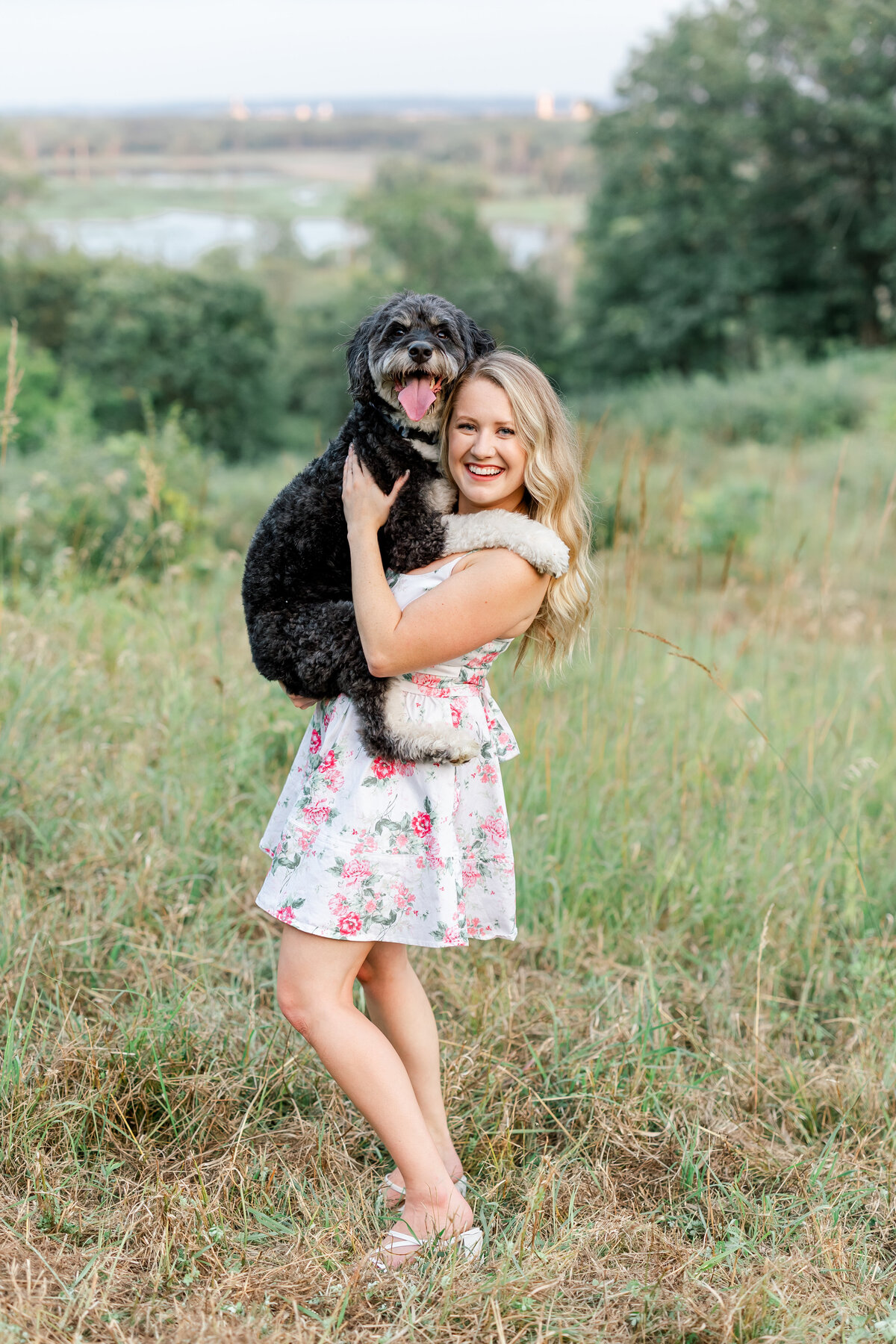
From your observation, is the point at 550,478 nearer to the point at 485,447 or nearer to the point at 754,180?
the point at 485,447

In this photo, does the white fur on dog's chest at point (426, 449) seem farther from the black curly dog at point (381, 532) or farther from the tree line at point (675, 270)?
the tree line at point (675, 270)

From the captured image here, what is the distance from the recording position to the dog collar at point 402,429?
90.7 inches

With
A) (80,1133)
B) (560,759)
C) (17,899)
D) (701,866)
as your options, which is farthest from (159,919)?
(701,866)

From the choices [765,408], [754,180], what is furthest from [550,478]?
[754,180]

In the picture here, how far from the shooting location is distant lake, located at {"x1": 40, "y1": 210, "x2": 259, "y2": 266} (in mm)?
37094

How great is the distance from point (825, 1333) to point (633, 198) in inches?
1287

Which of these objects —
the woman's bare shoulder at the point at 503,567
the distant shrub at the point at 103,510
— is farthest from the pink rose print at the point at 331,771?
the distant shrub at the point at 103,510

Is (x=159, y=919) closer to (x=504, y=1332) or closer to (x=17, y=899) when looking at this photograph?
(x=17, y=899)

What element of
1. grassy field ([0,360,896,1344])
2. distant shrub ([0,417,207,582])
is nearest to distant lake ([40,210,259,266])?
distant shrub ([0,417,207,582])

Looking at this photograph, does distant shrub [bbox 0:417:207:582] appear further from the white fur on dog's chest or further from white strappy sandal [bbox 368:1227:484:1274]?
white strappy sandal [bbox 368:1227:484:1274]

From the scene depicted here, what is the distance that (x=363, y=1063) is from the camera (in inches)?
81.8

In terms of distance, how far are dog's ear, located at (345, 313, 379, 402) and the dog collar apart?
34 mm

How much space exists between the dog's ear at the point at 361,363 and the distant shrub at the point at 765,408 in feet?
34.9

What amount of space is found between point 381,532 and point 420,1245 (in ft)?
4.95
